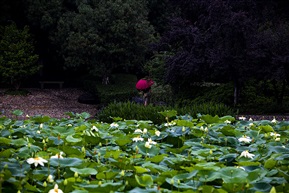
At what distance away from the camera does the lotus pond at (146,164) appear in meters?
2.43

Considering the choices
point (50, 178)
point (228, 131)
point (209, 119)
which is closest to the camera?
point (50, 178)

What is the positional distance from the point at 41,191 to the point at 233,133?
2179 mm

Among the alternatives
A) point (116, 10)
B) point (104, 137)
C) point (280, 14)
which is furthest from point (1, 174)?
point (116, 10)

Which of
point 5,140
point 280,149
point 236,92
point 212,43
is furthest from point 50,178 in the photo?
point 236,92

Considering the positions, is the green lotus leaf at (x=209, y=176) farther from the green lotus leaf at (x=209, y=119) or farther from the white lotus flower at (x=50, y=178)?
the green lotus leaf at (x=209, y=119)

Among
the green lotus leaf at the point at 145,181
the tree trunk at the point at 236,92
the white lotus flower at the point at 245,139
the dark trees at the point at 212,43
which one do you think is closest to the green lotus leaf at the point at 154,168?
the green lotus leaf at the point at 145,181

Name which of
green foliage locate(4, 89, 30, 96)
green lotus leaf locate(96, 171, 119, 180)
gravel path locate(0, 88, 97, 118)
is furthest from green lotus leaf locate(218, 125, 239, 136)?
green foliage locate(4, 89, 30, 96)

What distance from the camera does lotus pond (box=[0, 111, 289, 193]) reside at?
7.98 ft

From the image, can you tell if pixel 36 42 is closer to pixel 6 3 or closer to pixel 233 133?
pixel 6 3

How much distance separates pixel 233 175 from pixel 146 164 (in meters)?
0.55

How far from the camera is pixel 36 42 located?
27.1m

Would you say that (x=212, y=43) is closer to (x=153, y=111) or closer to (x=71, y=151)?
(x=153, y=111)

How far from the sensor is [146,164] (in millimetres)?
2750

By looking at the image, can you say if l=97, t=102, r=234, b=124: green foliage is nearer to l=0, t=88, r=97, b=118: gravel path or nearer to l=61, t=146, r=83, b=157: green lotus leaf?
l=61, t=146, r=83, b=157: green lotus leaf
